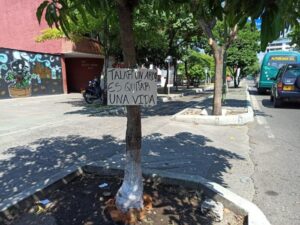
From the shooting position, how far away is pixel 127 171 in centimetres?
347

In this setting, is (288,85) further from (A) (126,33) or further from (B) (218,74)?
(A) (126,33)

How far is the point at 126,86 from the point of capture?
3188 millimetres

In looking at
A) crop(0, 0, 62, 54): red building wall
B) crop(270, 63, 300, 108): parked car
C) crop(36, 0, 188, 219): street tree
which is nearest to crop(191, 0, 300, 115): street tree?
crop(36, 0, 188, 219): street tree

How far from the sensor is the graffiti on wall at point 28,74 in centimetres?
1958

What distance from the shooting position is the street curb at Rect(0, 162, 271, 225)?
3.39 m

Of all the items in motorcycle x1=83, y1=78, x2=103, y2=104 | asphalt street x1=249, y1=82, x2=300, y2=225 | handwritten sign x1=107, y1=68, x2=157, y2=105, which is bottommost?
asphalt street x1=249, y1=82, x2=300, y2=225

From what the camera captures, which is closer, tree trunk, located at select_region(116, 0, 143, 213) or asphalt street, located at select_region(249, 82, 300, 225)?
tree trunk, located at select_region(116, 0, 143, 213)

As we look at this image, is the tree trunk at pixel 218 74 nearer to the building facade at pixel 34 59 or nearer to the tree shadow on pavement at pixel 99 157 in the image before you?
the tree shadow on pavement at pixel 99 157

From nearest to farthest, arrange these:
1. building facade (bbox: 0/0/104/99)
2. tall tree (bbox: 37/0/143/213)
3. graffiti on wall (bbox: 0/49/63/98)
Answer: tall tree (bbox: 37/0/143/213) < graffiti on wall (bbox: 0/49/63/98) < building facade (bbox: 0/0/104/99)

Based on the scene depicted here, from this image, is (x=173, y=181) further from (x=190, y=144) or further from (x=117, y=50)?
(x=117, y=50)

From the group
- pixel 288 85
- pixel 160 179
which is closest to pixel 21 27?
pixel 288 85

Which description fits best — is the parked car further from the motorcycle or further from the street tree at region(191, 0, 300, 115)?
the street tree at region(191, 0, 300, 115)

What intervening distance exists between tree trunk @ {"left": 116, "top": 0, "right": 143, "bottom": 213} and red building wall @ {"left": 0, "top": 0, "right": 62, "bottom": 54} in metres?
22.4

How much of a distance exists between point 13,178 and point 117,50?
11616 mm
